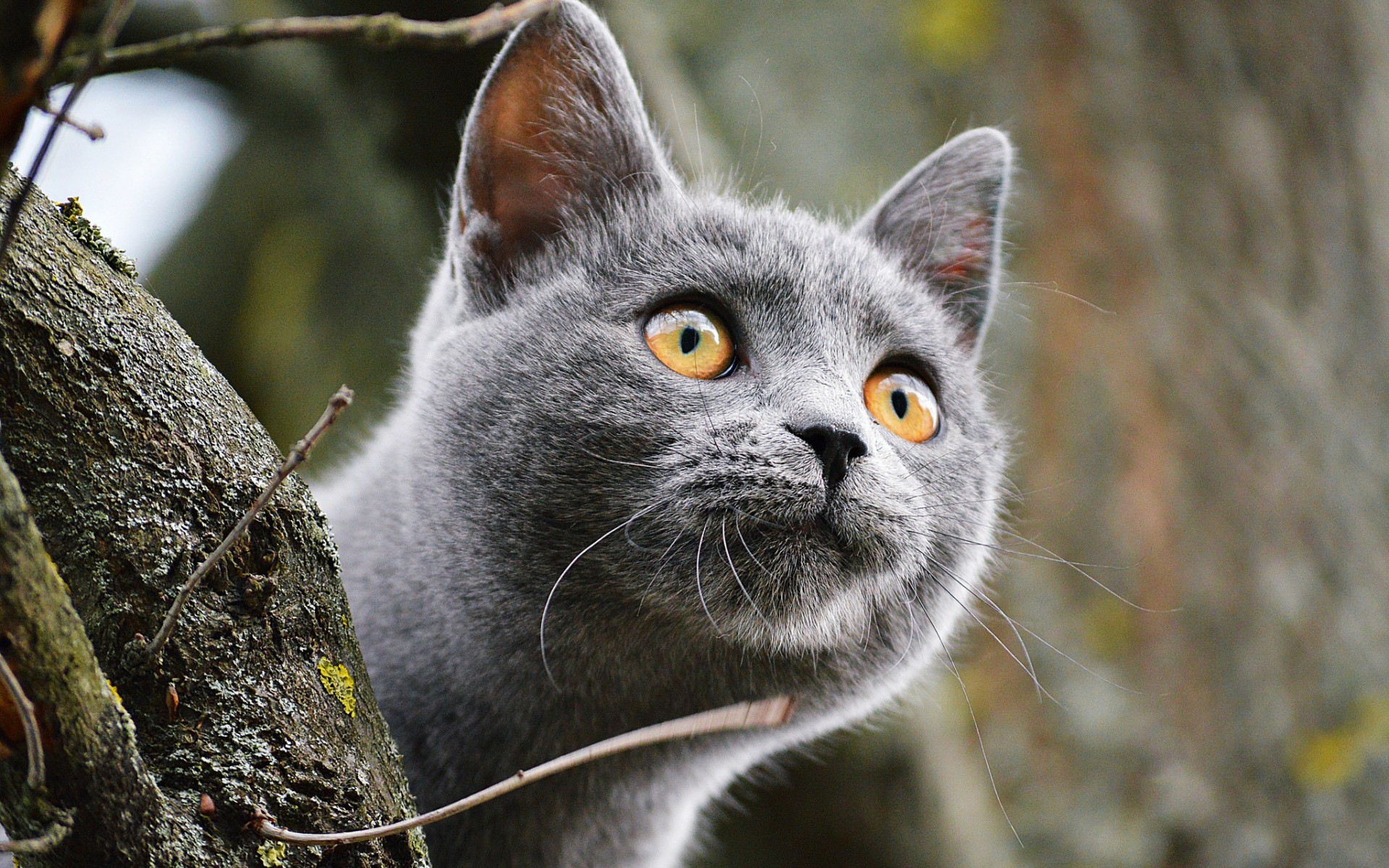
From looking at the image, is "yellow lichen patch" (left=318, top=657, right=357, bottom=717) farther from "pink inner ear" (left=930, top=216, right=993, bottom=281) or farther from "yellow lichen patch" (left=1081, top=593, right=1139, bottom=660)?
"yellow lichen patch" (left=1081, top=593, right=1139, bottom=660)

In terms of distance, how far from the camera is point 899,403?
1634mm

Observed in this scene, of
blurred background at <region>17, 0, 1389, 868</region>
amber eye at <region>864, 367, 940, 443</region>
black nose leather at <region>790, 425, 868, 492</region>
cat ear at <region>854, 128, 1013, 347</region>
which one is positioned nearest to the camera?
black nose leather at <region>790, 425, 868, 492</region>

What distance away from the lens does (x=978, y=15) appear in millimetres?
3799

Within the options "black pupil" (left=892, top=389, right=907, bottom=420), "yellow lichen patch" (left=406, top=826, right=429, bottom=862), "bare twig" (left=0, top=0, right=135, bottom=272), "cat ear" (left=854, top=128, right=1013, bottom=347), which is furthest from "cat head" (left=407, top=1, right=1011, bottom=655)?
"bare twig" (left=0, top=0, right=135, bottom=272)

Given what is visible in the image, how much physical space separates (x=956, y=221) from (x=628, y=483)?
984mm

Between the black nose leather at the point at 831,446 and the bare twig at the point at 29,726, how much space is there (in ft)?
2.82

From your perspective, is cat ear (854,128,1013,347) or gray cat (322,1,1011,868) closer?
gray cat (322,1,1011,868)

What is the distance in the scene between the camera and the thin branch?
650 millimetres

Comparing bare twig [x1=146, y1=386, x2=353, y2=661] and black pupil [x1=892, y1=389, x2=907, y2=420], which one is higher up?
black pupil [x1=892, y1=389, x2=907, y2=420]

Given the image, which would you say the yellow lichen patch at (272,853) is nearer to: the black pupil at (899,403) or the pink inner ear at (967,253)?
the black pupil at (899,403)

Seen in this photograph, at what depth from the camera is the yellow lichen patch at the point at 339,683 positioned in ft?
3.14

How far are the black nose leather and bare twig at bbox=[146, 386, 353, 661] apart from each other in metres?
0.62

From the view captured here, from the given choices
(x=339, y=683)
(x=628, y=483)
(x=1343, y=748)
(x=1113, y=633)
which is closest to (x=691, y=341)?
(x=628, y=483)

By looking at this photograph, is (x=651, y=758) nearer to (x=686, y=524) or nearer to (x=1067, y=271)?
(x=686, y=524)
